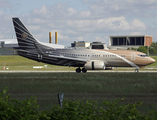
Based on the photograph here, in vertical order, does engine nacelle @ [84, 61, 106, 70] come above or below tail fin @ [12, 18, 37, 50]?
below

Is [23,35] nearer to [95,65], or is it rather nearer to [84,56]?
[84,56]

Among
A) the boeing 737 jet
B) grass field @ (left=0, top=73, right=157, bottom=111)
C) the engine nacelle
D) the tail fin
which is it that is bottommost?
grass field @ (left=0, top=73, right=157, bottom=111)

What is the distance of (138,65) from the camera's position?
4084 centimetres

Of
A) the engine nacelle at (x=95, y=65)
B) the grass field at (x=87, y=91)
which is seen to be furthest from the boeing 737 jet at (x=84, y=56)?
the grass field at (x=87, y=91)

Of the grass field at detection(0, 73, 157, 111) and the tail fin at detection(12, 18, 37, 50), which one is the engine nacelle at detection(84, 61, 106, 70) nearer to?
the tail fin at detection(12, 18, 37, 50)

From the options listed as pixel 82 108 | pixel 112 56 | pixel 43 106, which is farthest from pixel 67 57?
pixel 82 108

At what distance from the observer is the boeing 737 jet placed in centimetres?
4019

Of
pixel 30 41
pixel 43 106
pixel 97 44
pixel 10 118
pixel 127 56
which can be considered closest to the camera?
pixel 10 118

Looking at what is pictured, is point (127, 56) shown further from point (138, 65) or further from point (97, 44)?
point (97, 44)

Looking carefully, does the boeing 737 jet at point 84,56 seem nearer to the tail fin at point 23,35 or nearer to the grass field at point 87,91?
the tail fin at point 23,35

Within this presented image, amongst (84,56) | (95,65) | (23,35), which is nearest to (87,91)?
(95,65)

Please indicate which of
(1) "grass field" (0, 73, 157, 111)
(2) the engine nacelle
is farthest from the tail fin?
(1) "grass field" (0, 73, 157, 111)

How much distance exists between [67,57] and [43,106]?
100ft

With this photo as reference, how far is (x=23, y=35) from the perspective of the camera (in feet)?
150
